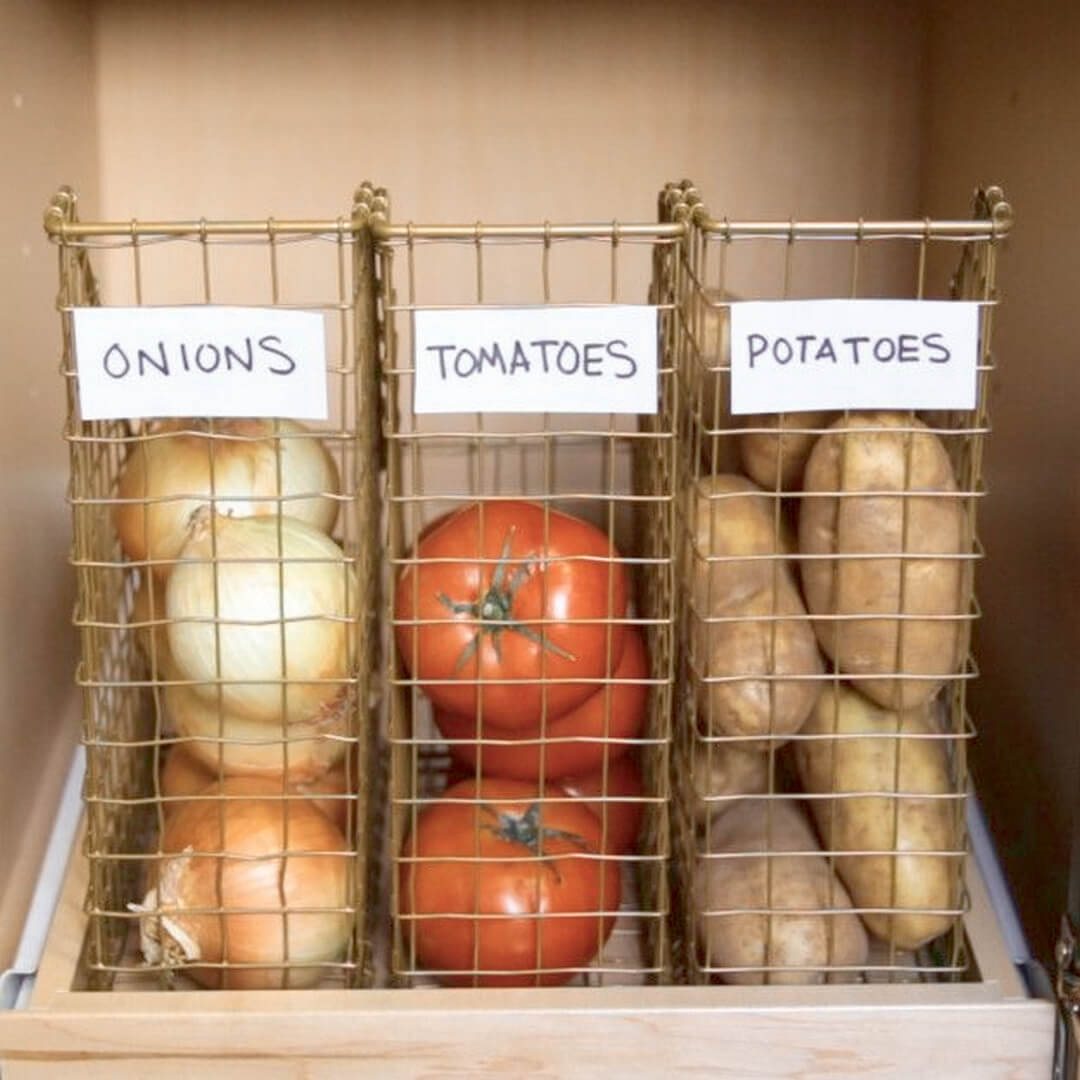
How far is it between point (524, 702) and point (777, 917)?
0.16m

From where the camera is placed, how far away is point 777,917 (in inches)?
28.8

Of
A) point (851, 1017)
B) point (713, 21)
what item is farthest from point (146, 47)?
point (851, 1017)

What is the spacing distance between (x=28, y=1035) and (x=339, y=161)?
1.91 ft

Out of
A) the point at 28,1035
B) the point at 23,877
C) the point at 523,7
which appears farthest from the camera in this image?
the point at 523,7

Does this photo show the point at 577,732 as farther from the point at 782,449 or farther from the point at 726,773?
the point at 782,449

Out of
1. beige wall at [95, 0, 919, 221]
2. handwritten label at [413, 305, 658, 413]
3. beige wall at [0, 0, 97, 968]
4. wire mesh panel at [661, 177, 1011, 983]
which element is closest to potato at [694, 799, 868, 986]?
wire mesh panel at [661, 177, 1011, 983]

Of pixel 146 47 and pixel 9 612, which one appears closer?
pixel 9 612

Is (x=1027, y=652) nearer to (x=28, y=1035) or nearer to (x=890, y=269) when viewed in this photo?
(x=890, y=269)

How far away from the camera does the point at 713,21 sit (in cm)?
99

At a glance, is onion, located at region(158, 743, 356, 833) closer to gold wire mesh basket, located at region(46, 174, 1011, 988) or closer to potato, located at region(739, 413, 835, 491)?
gold wire mesh basket, located at region(46, 174, 1011, 988)

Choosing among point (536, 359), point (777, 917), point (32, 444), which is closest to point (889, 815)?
point (777, 917)

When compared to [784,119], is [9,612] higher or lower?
lower

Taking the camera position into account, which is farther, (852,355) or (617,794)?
(617,794)

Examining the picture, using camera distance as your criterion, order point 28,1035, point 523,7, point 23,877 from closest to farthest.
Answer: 1. point 28,1035
2. point 23,877
3. point 523,7
